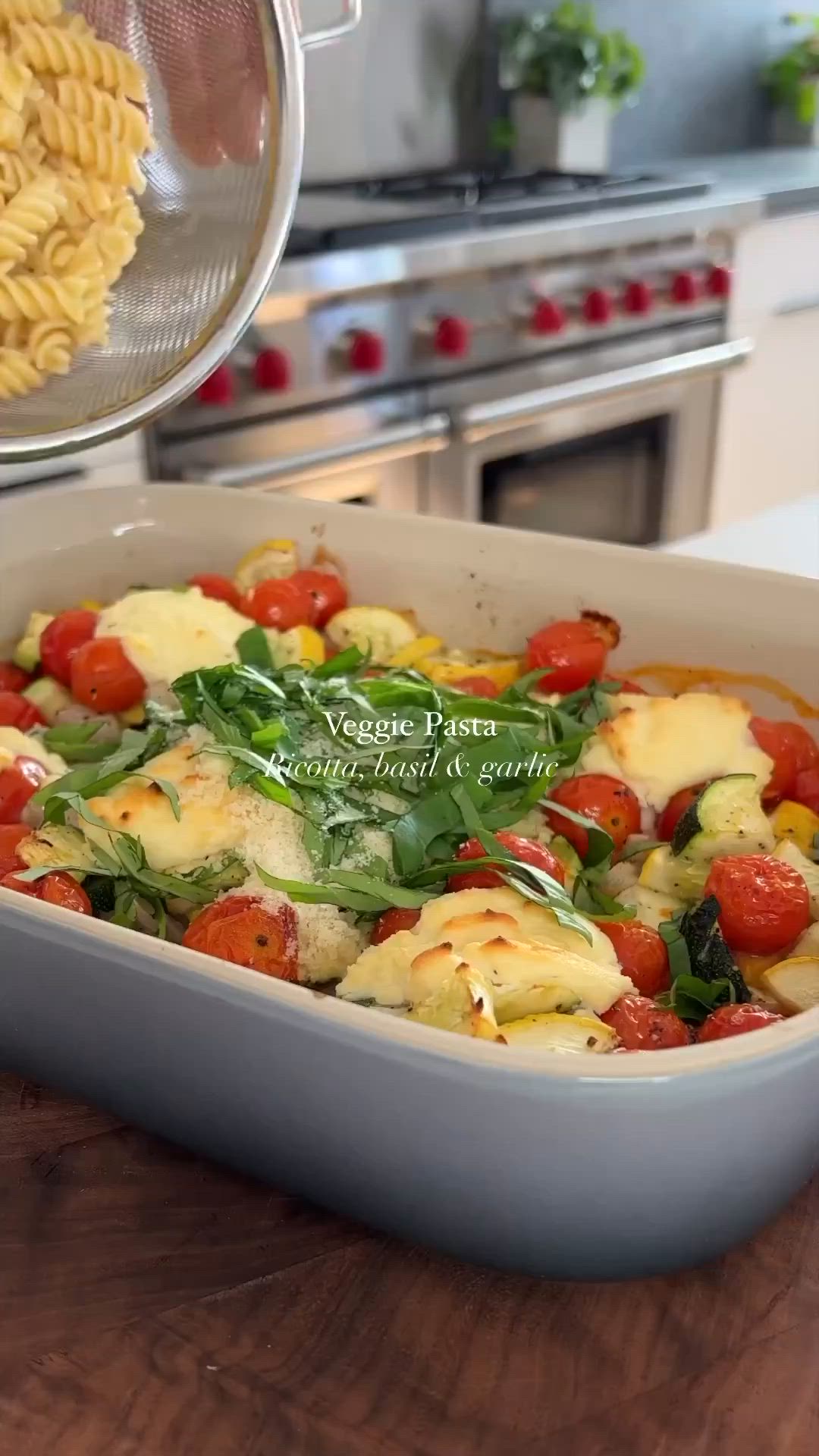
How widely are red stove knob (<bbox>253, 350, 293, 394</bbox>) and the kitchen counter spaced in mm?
1093

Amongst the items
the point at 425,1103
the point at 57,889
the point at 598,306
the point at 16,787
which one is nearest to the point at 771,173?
the point at 598,306

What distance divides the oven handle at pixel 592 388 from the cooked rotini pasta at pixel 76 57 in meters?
1.26

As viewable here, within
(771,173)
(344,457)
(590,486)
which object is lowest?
(590,486)

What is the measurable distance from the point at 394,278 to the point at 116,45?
1.07 meters

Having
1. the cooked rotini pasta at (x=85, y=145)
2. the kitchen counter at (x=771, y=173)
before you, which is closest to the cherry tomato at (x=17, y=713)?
the cooked rotini pasta at (x=85, y=145)

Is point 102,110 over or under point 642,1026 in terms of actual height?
over

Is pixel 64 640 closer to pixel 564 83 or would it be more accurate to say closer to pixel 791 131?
pixel 564 83

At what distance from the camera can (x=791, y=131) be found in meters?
3.38

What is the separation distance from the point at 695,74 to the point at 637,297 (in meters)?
1.15

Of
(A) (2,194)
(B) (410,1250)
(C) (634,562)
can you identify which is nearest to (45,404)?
(A) (2,194)

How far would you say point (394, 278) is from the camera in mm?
1959

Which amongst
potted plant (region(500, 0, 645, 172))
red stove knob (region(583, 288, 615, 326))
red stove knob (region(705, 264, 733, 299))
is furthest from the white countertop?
potted plant (region(500, 0, 645, 172))

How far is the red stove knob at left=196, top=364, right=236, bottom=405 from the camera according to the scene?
1.82 m

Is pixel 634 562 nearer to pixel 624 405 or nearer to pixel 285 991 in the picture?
pixel 285 991
